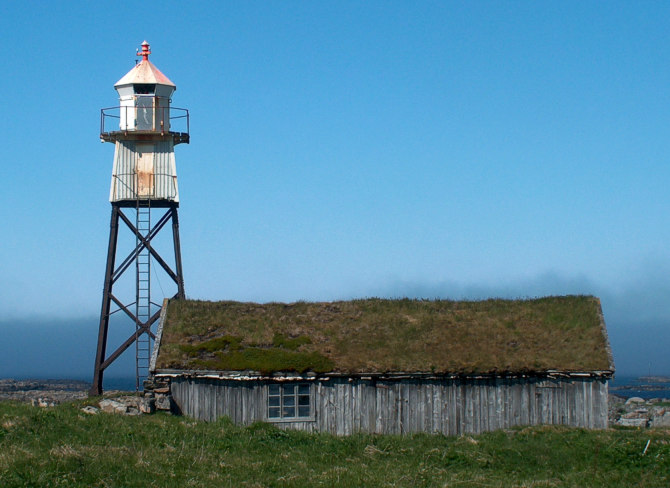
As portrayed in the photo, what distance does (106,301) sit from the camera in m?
32.8

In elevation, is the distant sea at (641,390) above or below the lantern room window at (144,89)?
below

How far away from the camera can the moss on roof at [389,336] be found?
1069 inches

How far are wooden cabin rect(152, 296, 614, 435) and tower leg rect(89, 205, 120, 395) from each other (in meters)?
4.77

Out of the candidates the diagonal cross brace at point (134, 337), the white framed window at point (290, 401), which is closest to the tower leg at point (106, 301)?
the diagonal cross brace at point (134, 337)

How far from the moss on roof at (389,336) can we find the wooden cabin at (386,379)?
58 mm

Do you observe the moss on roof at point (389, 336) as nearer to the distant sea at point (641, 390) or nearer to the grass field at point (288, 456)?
the grass field at point (288, 456)

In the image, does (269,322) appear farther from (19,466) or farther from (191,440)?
(19,466)

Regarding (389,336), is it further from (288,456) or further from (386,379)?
(288,456)

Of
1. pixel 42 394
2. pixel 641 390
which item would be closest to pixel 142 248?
pixel 42 394

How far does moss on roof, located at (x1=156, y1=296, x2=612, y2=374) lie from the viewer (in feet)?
89.0

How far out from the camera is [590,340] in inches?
1123

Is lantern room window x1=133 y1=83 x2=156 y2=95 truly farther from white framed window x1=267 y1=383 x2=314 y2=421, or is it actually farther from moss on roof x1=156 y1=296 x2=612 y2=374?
white framed window x1=267 y1=383 x2=314 y2=421

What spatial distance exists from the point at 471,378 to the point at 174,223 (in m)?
12.6

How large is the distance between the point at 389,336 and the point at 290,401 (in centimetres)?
402
